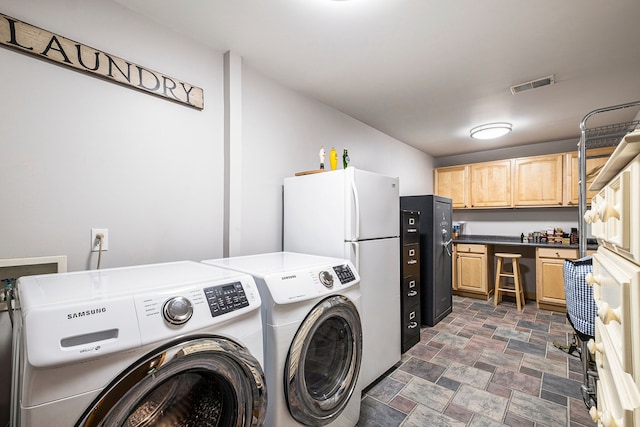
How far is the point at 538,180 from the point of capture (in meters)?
4.23

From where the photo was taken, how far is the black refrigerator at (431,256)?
3.43m

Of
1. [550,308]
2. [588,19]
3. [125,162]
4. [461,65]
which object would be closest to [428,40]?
A: [461,65]

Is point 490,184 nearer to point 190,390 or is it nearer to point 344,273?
point 344,273

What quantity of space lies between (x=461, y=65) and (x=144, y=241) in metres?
2.53

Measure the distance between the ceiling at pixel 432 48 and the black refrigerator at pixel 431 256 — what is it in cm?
110

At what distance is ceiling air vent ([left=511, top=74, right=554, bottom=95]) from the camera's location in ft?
7.91

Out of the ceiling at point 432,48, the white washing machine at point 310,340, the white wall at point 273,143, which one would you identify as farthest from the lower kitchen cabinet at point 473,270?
the white washing machine at point 310,340

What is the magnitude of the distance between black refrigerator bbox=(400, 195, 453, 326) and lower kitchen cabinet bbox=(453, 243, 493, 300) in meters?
0.93

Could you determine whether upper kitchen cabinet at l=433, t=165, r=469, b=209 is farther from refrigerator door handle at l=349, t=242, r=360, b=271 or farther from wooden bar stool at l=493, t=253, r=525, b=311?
refrigerator door handle at l=349, t=242, r=360, b=271

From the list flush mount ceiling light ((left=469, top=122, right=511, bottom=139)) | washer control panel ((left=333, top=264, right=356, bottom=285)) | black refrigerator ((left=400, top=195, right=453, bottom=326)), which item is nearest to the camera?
washer control panel ((left=333, top=264, right=356, bottom=285))

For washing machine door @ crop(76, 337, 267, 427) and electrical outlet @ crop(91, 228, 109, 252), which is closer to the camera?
washing machine door @ crop(76, 337, 267, 427)

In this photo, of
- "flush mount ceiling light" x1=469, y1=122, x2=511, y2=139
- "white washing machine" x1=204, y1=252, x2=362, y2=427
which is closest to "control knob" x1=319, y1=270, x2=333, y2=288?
"white washing machine" x1=204, y1=252, x2=362, y2=427

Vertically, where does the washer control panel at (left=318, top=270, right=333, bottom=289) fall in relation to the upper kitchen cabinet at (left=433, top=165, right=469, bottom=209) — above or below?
below

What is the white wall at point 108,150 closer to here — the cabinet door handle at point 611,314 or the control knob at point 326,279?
the control knob at point 326,279
